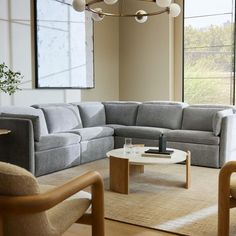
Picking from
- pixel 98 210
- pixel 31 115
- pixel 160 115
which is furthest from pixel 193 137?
pixel 98 210

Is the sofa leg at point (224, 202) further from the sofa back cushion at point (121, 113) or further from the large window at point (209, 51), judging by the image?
the large window at point (209, 51)

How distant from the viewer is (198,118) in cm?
520

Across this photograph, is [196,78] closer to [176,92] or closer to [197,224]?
[176,92]

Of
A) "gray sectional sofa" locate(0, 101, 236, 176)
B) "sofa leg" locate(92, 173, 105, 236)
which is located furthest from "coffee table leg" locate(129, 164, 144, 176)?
"sofa leg" locate(92, 173, 105, 236)

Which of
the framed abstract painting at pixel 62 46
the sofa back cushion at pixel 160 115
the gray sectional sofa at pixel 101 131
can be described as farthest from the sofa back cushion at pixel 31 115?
the sofa back cushion at pixel 160 115

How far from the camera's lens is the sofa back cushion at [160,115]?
5.46 m

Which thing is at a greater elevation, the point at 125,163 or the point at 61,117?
the point at 61,117

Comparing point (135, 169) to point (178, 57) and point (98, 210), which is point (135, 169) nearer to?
point (98, 210)

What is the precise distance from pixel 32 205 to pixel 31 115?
2.64 metres

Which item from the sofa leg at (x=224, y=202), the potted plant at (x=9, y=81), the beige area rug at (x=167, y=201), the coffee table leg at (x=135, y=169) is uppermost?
the potted plant at (x=9, y=81)

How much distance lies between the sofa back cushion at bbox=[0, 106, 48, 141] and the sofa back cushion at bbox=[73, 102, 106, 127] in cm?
95

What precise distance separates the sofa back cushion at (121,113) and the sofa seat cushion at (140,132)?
569 millimetres

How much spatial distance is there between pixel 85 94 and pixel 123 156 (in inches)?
123

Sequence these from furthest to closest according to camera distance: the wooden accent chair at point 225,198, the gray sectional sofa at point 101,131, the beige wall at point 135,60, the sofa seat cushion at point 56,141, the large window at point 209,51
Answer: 1. the beige wall at point 135,60
2. the large window at point 209,51
3. the sofa seat cushion at point 56,141
4. the gray sectional sofa at point 101,131
5. the wooden accent chair at point 225,198
